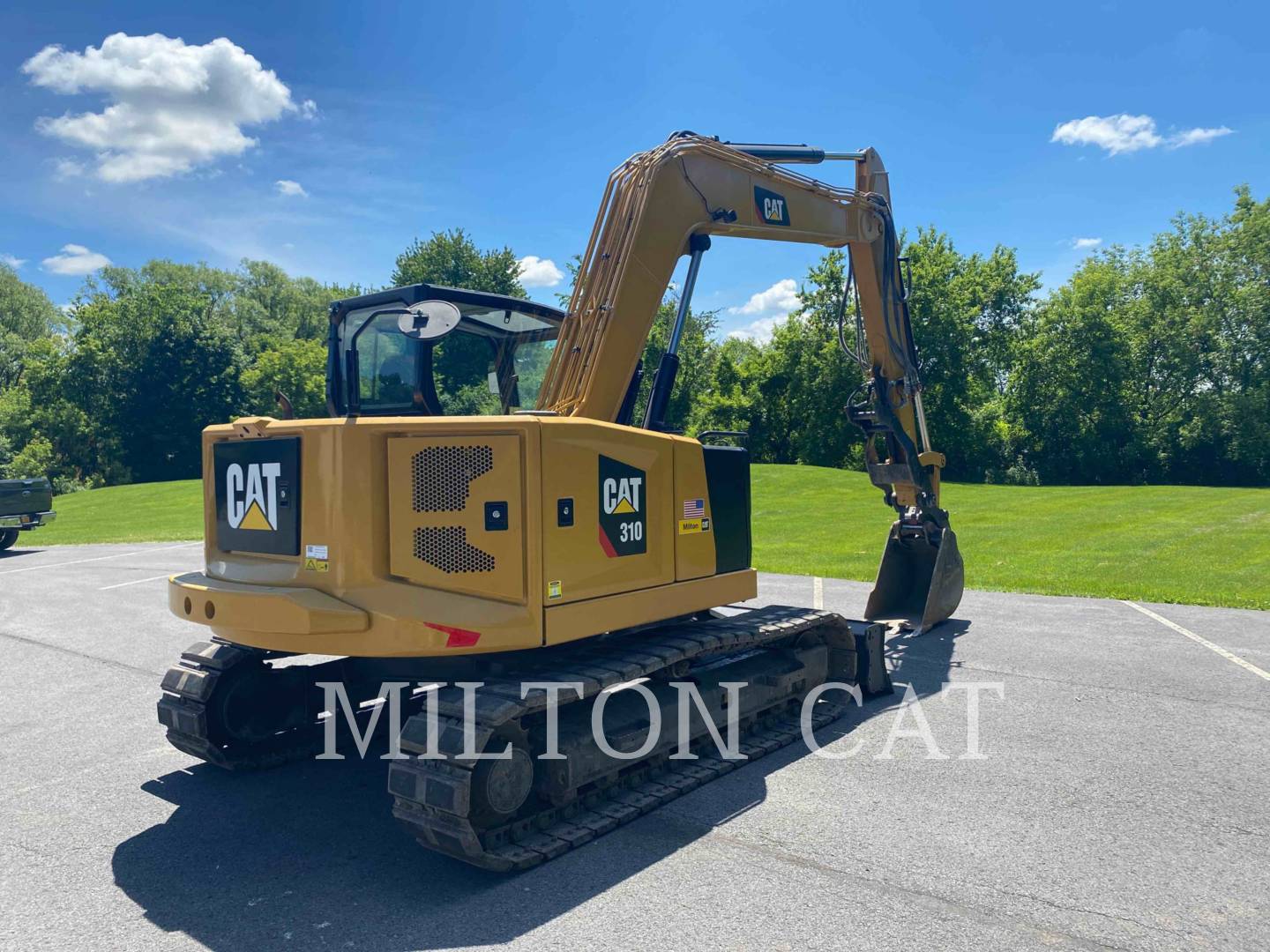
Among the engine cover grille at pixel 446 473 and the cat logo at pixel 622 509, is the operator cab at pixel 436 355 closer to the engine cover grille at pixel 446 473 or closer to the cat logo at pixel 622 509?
the engine cover grille at pixel 446 473

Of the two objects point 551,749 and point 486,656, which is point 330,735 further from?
point 551,749

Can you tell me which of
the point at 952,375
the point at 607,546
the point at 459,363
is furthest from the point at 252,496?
the point at 952,375

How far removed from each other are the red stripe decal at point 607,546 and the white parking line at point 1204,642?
6.05 metres

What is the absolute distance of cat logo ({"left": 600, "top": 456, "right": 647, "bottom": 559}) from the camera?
536 centimetres

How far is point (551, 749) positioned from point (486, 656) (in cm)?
73

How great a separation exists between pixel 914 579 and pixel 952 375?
3707 cm

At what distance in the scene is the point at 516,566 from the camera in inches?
193

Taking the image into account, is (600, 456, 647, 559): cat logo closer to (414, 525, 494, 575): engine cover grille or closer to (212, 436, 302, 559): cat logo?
(414, 525, 494, 575): engine cover grille

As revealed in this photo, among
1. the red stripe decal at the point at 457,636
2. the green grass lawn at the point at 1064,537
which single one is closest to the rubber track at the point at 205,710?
the red stripe decal at the point at 457,636

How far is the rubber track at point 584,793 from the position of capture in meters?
4.39

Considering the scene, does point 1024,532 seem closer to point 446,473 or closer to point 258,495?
point 446,473

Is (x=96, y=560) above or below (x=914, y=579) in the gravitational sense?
below

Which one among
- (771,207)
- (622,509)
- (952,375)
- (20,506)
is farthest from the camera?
(952,375)

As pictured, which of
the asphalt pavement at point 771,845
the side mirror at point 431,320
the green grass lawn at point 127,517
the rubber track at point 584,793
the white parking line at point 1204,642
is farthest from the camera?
the green grass lawn at point 127,517
